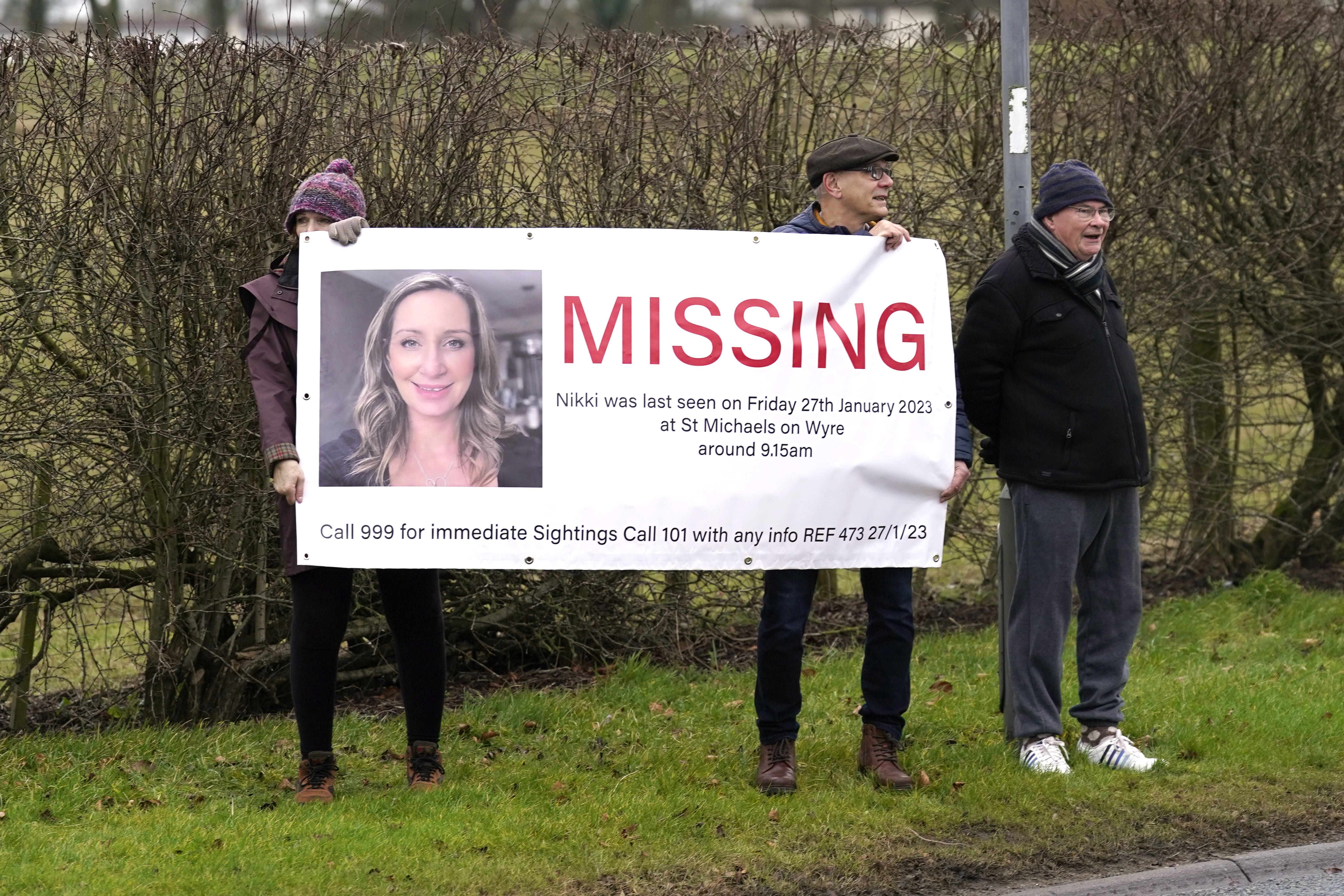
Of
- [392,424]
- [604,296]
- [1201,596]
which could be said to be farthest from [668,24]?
[1201,596]

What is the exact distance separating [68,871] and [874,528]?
2.72 metres

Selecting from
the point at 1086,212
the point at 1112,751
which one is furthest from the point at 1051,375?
the point at 1112,751

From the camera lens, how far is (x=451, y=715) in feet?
20.7

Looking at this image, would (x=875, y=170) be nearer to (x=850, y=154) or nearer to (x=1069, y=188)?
(x=850, y=154)

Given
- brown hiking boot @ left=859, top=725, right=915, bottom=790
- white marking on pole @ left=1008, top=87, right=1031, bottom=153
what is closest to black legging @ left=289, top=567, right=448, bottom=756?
brown hiking boot @ left=859, top=725, right=915, bottom=790

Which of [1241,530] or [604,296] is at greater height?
[604,296]

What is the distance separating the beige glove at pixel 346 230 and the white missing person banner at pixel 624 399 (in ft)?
0.11

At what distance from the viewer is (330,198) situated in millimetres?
4844

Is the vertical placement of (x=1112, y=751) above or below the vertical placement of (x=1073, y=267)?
below

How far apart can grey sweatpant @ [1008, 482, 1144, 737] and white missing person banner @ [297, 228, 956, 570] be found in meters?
0.39

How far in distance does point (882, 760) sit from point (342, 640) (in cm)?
191

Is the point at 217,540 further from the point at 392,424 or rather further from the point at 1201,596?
the point at 1201,596

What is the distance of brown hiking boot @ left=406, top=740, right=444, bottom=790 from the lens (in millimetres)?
5043

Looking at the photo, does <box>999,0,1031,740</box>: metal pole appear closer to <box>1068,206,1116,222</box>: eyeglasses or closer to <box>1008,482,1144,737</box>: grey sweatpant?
<box>1008,482,1144,737</box>: grey sweatpant
